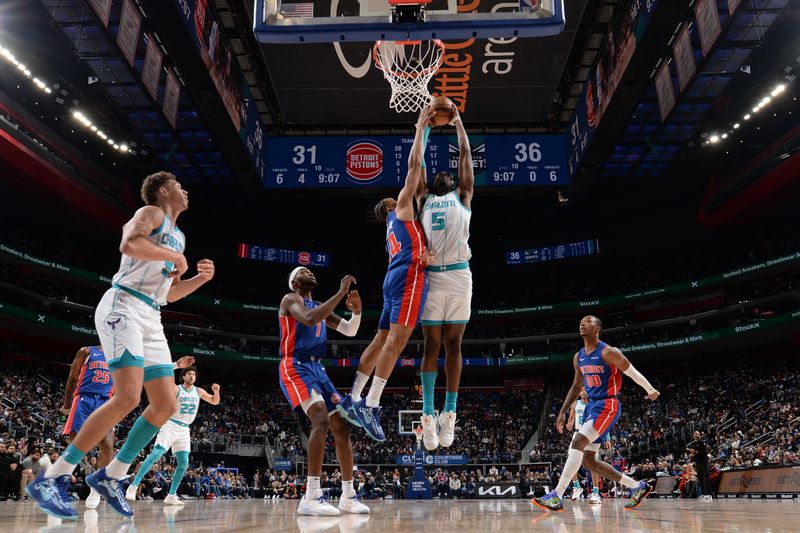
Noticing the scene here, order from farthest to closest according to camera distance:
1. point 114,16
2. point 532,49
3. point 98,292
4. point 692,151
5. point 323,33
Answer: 1. point 98,292
2. point 692,151
3. point 532,49
4. point 114,16
5. point 323,33

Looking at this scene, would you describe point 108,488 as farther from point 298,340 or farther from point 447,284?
point 447,284

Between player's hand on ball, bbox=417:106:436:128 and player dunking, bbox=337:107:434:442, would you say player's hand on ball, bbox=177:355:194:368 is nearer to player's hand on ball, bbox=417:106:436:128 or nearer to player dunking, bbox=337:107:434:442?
player dunking, bbox=337:107:434:442

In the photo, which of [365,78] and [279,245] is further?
[279,245]

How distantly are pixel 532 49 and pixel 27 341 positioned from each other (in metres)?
25.3

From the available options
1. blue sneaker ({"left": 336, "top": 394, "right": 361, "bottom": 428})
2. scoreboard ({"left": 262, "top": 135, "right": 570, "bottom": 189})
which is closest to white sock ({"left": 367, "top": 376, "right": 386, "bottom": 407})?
blue sneaker ({"left": 336, "top": 394, "right": 361, "bottom": 428})

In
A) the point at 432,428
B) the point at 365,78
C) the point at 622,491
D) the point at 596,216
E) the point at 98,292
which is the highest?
the point at 596,216

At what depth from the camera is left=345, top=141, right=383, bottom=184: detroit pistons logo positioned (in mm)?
16266

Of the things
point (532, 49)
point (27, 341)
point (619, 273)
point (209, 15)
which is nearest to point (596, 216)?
point (619, 273)

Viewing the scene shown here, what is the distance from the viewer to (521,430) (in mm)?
31484

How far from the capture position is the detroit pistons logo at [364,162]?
16266 mm

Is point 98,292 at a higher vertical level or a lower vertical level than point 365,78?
lower

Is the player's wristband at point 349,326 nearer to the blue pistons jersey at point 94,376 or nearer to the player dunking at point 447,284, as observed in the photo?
the player dunking at point 447,284

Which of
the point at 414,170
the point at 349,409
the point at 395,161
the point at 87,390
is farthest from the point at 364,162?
the point at 349,409

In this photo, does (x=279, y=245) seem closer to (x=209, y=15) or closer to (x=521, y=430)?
(x=521, y=430)
